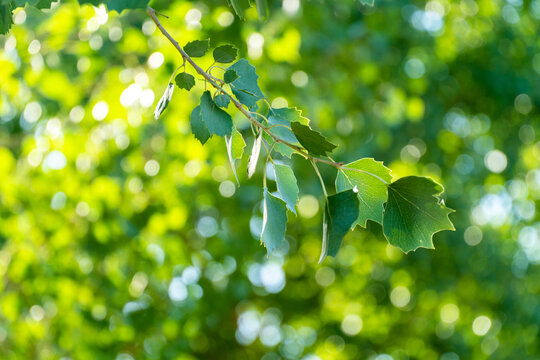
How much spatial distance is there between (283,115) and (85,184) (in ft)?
6.17

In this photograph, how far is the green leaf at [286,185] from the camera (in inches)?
21.0

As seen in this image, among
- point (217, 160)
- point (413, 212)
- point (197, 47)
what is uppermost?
point (197, 47)

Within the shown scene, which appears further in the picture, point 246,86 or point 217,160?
point 217,160

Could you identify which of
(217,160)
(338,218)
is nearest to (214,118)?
(338,218)

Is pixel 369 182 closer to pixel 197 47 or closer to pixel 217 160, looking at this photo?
pixel 197 47

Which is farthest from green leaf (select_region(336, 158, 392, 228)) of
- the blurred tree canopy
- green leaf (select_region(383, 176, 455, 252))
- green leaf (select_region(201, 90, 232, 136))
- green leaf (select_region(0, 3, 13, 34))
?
the blurred tree canopy

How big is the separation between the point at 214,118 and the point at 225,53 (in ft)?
0.29

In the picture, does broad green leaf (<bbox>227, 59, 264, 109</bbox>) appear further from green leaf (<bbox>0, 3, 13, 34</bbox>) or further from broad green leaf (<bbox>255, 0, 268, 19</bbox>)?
green leaf (<bbox>0, 3, 13, 34</bbox>)

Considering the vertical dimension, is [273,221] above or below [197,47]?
below

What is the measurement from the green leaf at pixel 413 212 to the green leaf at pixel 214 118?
161 mm

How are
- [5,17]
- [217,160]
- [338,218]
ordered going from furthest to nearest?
[217,160] < [5,17] < [338,218]

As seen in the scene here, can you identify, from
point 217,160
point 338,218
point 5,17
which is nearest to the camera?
point 338,218

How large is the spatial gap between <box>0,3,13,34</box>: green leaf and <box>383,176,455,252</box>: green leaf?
428 mm

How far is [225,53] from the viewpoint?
584 millimetres
